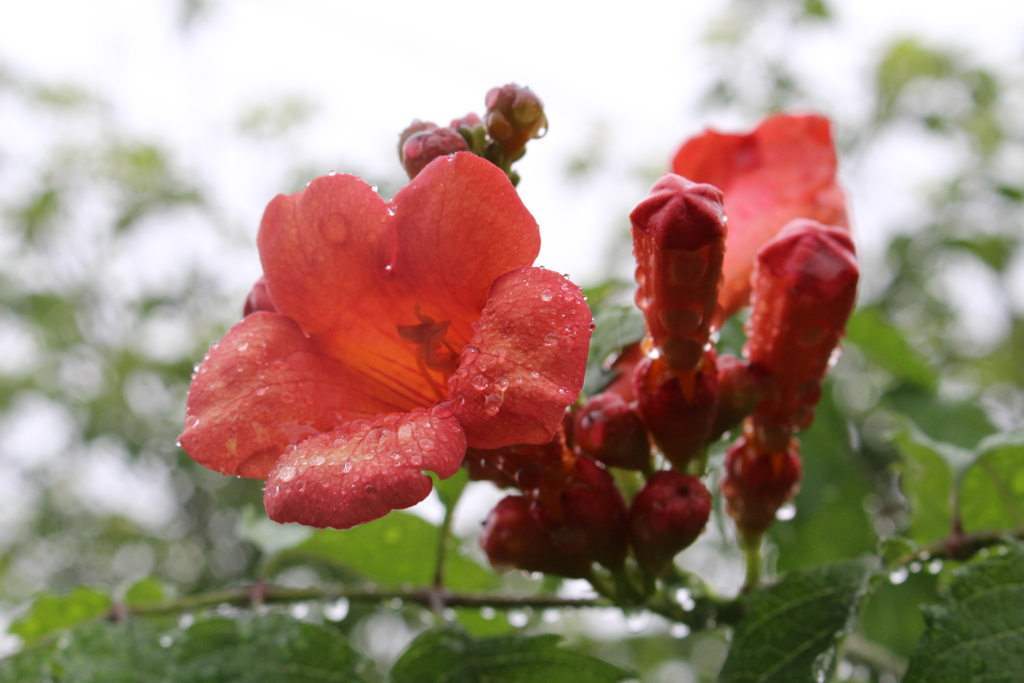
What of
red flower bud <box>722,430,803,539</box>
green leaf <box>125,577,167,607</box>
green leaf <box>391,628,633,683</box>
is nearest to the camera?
green leaf <box>391,628,633,683</box>

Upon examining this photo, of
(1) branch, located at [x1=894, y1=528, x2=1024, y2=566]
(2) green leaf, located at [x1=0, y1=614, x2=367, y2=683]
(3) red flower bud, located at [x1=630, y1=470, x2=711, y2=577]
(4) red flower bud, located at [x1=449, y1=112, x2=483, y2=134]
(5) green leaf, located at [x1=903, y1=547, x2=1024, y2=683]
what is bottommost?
(2) green leaf, located at [x1=0, y1=614, x2=367, y2=683]

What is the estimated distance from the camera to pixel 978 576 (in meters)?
1.25

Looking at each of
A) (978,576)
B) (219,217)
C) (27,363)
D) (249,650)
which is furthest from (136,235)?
(978,576)

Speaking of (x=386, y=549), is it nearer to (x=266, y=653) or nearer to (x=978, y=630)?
(x=266, y=653)

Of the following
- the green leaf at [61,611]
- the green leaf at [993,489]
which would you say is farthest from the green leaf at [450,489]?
the green leaf at [993,489]

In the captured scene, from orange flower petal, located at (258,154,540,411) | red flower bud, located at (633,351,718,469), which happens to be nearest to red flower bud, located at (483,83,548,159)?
orange flower petal, located at (258,154,540,411)

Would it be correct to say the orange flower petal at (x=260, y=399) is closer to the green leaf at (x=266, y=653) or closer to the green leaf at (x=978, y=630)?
the green leaf at (x=266, y=653)

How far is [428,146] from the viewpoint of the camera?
136 centimetres

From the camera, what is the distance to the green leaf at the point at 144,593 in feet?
6.13

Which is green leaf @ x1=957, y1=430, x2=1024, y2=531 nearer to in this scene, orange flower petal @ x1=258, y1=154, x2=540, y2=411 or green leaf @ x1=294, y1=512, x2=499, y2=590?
orange flower petal @ x1=258, y1=154, x2=540, y2=411

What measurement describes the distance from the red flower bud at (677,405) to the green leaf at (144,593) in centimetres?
129

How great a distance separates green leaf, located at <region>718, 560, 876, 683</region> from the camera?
135 centimetres

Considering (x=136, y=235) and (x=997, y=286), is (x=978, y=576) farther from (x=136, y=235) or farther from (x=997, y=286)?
(x=136, y=235)

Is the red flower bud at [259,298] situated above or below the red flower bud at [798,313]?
above
